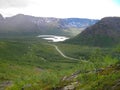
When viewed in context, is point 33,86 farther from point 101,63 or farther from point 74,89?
point 74,89

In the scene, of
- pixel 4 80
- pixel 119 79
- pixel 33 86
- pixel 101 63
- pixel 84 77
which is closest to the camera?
pixel 119 79

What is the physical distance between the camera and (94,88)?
4553 cm

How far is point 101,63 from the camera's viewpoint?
218 ft

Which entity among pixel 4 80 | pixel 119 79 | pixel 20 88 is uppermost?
pixel 119 79

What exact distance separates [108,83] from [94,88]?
247cm

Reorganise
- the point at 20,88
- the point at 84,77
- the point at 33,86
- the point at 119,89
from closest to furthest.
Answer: the point at 119,89 < the point at 84,77 < the point at 33,86 < the point at 20,88

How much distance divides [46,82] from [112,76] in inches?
1856

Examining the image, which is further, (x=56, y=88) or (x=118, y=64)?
(x=56, y=88)

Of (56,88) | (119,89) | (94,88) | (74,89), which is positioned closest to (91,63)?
(56,88)

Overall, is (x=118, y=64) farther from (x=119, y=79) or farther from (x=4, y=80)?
(x=4, y=80)

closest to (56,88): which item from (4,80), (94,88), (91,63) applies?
(91,63)

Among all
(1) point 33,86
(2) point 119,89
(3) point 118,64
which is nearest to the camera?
(2) point 119,89

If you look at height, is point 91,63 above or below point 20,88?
above

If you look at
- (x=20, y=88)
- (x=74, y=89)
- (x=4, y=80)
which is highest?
(x=74, y=89)
